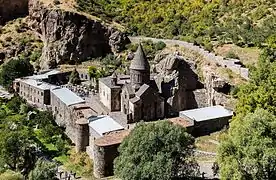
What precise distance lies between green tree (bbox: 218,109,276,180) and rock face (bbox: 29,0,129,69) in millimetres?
37302

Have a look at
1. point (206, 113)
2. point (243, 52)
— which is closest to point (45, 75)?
point (243, 52)

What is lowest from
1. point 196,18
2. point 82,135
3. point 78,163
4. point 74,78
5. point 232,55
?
point 78,163

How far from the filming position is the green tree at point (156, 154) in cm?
2653

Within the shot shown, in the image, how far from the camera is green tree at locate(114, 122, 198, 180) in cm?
2653

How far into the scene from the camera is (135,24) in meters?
64.8

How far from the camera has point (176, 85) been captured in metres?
39.2

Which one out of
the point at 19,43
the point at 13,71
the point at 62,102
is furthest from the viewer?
the point at 19,43

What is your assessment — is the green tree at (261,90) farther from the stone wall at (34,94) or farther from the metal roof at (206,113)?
the stone wall at (34,94)

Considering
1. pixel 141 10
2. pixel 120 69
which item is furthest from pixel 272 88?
pixel 141 10

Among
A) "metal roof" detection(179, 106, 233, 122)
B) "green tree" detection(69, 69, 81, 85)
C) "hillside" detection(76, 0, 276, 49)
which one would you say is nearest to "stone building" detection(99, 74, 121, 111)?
"metal roof" detection(179, 106, 233, 122)

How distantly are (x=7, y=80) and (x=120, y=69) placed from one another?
48.3ft

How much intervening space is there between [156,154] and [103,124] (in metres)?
10.5

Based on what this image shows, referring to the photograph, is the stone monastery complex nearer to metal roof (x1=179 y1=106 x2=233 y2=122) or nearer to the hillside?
metal roof (x1=179 y1=106 x2=233 y2=122)

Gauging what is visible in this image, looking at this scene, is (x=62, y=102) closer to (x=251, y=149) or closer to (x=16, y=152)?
(x=16, y=152)
